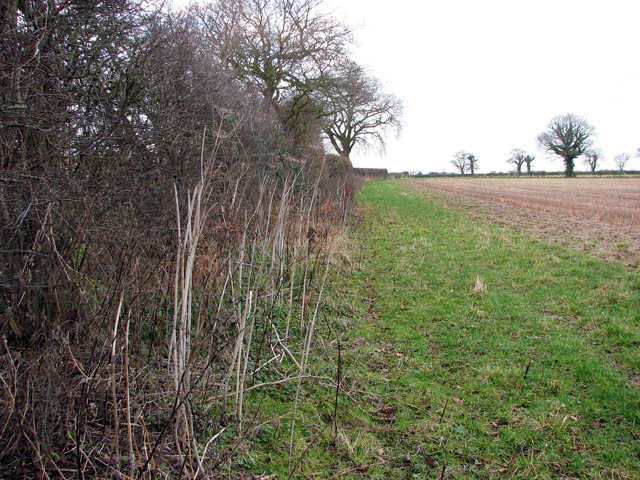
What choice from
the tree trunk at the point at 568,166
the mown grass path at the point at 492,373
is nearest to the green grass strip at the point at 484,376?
the mown grass path at the point at 492,373

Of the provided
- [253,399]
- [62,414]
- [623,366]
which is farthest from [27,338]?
[623,366]

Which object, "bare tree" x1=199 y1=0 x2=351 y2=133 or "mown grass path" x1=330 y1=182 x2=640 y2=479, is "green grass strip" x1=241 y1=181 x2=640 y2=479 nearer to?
"mown grass path" x1=330 y1=182 x2=640 y2=479

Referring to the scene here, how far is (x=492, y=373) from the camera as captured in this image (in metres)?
3.88

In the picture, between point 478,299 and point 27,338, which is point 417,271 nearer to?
point 478,299

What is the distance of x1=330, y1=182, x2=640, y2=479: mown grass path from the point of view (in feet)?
9.13

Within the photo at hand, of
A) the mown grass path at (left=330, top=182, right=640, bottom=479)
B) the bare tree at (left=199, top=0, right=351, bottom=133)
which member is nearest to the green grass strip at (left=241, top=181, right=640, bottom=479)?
the mown grass path at (left=330, top=182, right=640, bottom=479)

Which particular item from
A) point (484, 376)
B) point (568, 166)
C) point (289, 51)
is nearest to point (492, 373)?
point (484, 376)

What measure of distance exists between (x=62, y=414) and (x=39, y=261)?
1.16m

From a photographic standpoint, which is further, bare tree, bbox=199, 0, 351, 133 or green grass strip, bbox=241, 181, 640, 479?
bare tree, bbox=199, 0, 351, 133

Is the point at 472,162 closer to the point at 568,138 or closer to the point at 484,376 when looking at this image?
the point at 568,138

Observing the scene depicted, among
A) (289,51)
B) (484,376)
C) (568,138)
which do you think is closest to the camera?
(484,376)

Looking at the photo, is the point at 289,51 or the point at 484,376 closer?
the point at 484,376

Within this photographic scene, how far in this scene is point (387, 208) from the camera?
19.3 meters

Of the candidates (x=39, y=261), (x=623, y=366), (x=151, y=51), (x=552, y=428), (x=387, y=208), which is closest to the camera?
(x=39, y=261)
